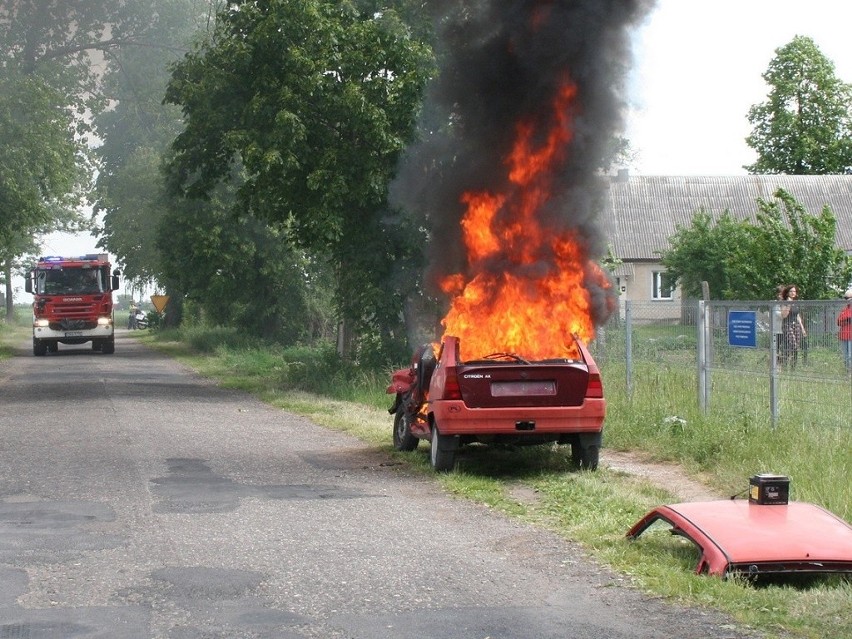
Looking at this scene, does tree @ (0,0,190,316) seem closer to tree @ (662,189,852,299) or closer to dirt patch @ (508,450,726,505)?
tree @ (662,189,852,299)

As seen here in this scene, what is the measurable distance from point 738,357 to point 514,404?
358 centimetres

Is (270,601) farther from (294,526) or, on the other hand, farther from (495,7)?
(495,7)

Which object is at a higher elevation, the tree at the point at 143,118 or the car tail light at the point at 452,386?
the tree at the point at 143,118

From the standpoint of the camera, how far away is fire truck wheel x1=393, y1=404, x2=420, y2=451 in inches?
555

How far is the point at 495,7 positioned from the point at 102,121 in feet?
218

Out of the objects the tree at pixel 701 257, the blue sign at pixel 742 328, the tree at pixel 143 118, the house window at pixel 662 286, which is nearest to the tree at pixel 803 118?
the house window at pixel 662 286

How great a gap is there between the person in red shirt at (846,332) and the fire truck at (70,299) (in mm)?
37421

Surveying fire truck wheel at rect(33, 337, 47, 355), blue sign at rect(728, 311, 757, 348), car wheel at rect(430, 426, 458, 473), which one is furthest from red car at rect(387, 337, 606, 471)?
fire truck wheel at rect(33, 337, 47, 355)

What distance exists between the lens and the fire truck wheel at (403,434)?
46.2 feet

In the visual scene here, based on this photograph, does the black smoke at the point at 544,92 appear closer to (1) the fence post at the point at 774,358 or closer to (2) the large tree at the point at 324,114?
(1) the fence post at the point at 774,358

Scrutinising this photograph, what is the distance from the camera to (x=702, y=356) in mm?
15258

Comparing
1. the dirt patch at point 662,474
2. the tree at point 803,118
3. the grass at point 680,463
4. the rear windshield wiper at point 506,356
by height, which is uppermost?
the tree at point 803,118

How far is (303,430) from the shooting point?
57.5 feet

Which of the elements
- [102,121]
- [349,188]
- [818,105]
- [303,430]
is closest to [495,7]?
[303,430]
